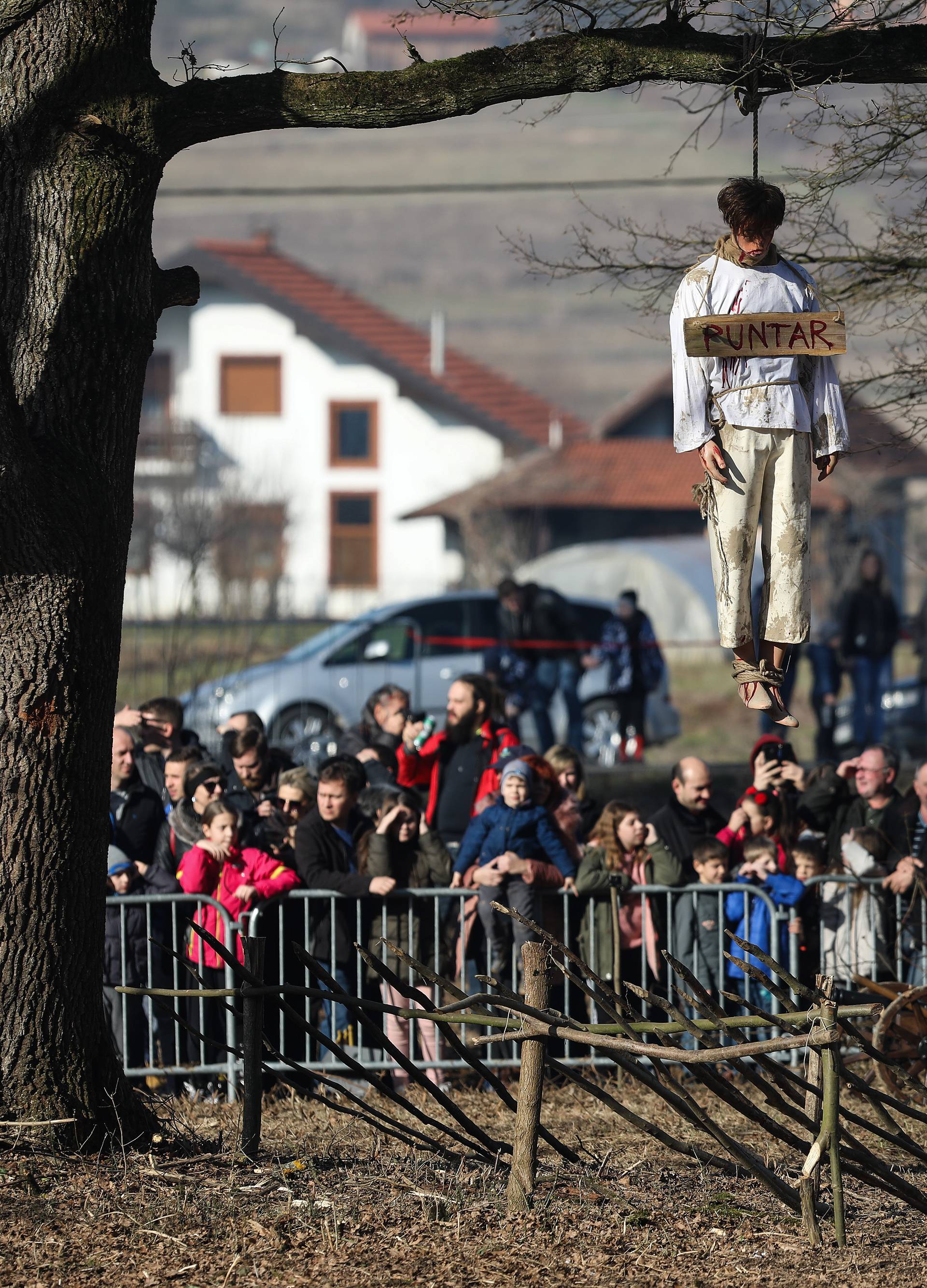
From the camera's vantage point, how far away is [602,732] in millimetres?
18531

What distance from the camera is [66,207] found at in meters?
6.15

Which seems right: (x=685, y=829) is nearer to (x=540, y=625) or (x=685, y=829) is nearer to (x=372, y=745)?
(x=372, y=745)

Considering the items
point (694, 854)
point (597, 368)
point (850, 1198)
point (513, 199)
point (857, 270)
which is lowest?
point (850, 1198)

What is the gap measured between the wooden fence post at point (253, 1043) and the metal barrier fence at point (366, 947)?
2.30 m

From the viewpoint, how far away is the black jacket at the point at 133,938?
8.89 meters

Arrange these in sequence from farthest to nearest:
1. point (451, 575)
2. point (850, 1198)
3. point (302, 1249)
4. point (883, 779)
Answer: point (451, 575) → point (883, 779) → point (850, 1198) → point (302, 1249)

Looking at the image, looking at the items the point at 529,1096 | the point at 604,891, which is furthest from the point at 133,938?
the point at 529,1096

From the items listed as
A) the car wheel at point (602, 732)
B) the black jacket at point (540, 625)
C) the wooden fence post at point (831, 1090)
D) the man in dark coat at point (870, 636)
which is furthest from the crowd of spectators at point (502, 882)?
the car wheel at point (602, 732)

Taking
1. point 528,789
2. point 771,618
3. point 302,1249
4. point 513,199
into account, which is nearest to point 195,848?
point 528,789

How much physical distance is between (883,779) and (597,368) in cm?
11261

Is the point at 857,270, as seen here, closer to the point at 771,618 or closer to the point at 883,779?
the point at 883,779

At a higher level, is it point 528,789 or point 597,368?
point 597,368

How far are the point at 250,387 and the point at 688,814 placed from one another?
43775mm

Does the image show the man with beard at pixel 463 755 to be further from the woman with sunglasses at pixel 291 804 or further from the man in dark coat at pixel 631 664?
the man in dark coat at pixel 631 664
